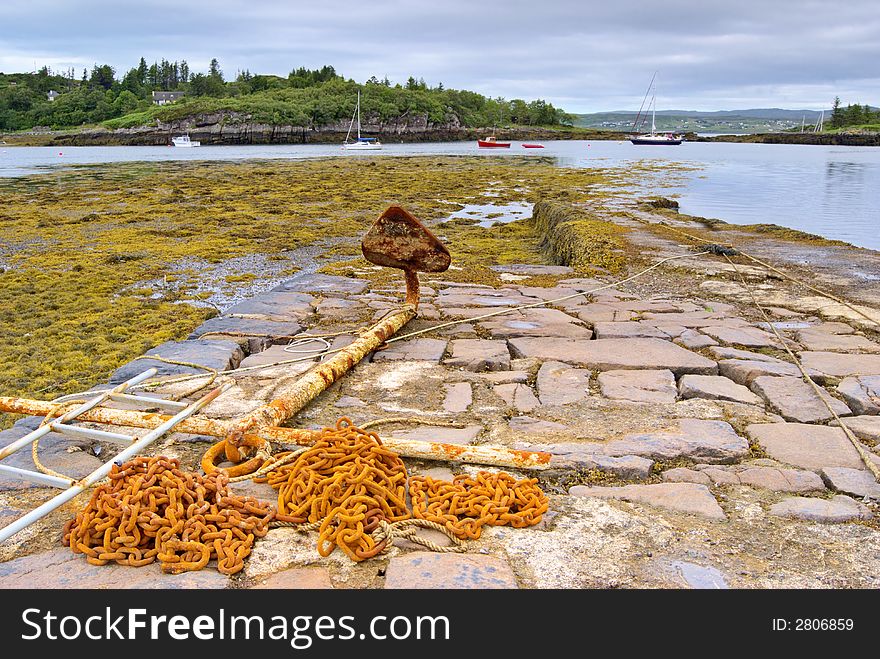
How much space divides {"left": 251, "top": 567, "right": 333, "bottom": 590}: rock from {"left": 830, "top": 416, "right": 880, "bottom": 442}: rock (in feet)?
9.29

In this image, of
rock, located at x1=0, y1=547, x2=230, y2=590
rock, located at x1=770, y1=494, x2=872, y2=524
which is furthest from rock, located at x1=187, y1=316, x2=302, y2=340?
rock, located at x1=770, y1=494, x2=872, y2=524

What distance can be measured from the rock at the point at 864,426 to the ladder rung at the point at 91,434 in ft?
11.8

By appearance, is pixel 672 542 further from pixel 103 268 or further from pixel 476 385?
pixel 103 268

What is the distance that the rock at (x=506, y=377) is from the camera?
4.45 metres

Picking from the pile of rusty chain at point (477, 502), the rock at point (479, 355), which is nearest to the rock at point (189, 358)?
the rock at point (479, 355)

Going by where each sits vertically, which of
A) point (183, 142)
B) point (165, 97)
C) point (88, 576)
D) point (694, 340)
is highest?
point (165, 97)

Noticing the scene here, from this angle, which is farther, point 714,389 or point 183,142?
point 183,142

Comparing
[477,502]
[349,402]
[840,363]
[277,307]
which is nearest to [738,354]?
[840,363]

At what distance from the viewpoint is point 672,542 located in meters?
2.55

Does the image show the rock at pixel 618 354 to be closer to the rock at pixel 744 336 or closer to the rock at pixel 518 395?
the rock at pixel 744 336

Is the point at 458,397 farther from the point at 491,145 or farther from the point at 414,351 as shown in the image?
the point at 491,145

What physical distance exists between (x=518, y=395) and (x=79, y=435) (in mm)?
2381

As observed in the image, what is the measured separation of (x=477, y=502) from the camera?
278 centimetres
